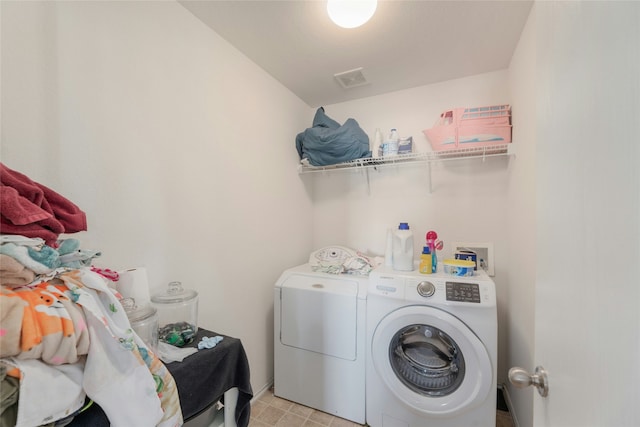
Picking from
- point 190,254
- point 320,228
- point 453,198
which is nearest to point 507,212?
point 453,198

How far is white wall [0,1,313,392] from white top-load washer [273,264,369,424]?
0.21 metres

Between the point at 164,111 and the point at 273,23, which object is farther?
the point at 273,23

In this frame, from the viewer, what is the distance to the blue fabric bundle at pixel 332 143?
2020 millimetres

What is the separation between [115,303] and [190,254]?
73 cm

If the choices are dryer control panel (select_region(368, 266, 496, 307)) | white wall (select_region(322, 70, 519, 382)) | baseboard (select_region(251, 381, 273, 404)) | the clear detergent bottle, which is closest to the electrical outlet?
white wall (select_region(322, 70, 519, 382))

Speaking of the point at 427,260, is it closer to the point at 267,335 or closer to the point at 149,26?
the point at 267,335

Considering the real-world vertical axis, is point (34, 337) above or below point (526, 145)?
below

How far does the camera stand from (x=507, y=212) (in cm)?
184

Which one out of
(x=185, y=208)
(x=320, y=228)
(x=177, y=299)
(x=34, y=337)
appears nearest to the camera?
(x=34, y=337)

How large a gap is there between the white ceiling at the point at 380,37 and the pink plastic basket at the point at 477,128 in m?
0.39

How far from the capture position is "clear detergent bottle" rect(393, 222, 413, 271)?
1.62 meters

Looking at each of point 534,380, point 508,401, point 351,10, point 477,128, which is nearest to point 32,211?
point 534,380

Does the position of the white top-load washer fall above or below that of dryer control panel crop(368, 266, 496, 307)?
below

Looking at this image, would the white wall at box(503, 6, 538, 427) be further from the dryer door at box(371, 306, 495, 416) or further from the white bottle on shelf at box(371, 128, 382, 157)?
the white bottle on shelf at box(371, 128, 382, 157)
